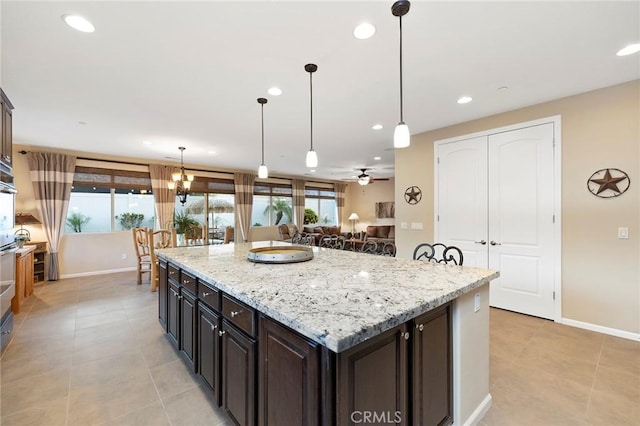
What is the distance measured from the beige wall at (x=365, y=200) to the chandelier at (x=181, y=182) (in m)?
6.13

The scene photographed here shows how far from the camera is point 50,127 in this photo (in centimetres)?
409

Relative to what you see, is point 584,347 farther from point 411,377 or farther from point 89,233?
point 89,233

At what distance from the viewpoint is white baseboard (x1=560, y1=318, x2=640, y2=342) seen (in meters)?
2.85

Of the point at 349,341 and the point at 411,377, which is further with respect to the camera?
the point at 411,377

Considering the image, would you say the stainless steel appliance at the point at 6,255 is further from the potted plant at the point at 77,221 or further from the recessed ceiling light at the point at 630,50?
the recessed ceiling light at the point at 630,50

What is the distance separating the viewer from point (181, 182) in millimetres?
6199

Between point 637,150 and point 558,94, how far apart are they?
0.94 metres

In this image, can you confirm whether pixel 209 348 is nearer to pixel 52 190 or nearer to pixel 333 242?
pixel 333 242

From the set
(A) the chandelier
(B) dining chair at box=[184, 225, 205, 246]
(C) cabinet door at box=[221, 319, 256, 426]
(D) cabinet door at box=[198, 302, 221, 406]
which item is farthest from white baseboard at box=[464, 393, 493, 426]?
(A) the chandelier

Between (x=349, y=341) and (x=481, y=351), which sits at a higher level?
(x=349, y=341)

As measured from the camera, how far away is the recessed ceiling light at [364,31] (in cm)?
195

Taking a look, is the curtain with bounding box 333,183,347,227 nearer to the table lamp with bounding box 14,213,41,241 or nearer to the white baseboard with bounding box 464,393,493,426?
the table lamp with bounding box 14,213,41,241

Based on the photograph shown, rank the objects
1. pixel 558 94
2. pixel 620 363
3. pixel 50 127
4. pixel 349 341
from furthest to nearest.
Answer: pixel 50 127 → pixel 558 94 → pixel 620 363 → pixel 349 341

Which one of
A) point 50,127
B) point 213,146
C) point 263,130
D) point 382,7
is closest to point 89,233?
point 50,127
